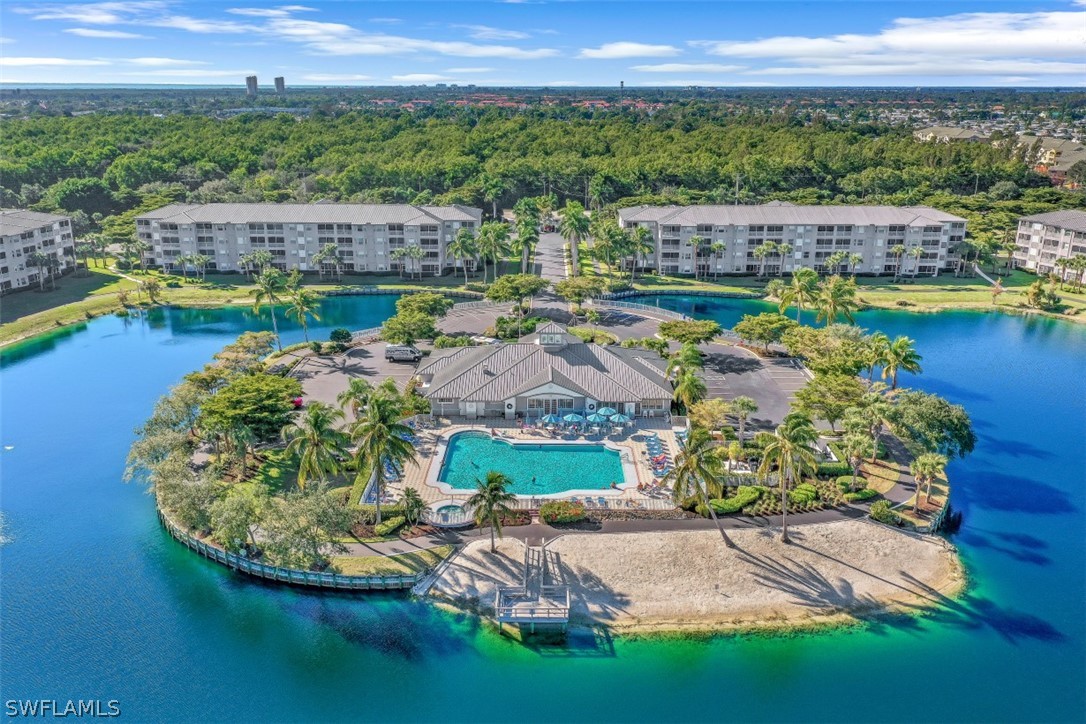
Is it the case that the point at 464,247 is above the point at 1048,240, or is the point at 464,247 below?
above

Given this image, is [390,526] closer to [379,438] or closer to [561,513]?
[379,438]

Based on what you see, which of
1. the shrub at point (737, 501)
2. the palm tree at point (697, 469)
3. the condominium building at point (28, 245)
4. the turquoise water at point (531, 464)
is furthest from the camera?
the condominium building at point (28, 245)

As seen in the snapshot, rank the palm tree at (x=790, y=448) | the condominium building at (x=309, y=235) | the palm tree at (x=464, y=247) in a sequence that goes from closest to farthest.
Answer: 1. the palm tree at (x=790, y=448)
2. the palm tree at (x=464, y=247)
3. the condominium building at (x=309, y=235)

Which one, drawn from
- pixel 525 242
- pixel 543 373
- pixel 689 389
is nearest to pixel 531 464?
pixel 543 373

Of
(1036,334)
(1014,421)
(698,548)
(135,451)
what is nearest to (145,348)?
(135,451)

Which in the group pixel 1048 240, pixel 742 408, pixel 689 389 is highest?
pixel 1048 240

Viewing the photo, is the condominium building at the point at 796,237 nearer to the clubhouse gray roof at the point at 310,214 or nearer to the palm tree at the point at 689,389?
the clubhouse gray roof at the point at 310,214

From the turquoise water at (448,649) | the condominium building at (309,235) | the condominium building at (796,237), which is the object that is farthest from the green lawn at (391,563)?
the condominium building at (796,237)
